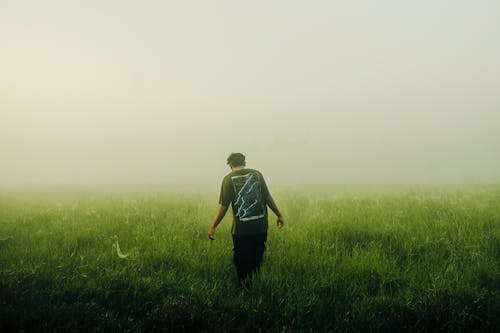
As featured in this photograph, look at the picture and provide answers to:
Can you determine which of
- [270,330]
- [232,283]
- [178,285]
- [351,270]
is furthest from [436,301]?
[178,285]

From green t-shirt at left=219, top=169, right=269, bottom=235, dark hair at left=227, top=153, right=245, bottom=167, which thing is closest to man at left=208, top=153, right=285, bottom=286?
green t-shirt at left=219, top=169, right=269, bottom=235

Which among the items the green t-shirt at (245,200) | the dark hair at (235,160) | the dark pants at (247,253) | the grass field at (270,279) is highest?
the dark hair at (235,160)

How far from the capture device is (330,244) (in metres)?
7.48

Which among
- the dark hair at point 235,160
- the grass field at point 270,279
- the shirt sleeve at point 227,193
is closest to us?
the grass field at point 270,279

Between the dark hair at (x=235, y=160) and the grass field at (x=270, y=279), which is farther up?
the dark hair at (x=235, y=160)

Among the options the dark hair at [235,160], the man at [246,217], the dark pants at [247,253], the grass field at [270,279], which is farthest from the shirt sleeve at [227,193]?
the grass field at [270,279]

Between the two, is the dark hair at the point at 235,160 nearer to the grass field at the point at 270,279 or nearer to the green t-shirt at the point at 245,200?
the green t-shirt at the point at 245,200

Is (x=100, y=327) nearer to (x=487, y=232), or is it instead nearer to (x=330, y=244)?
(x=330, y=244)

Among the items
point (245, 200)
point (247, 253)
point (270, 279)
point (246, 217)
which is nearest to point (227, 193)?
point (245, 200)

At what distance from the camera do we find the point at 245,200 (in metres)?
5.60

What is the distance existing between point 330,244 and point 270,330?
360 cm

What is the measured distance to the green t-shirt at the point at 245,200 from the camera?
18.2 feet

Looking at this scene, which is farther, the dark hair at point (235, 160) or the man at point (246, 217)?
the dark hair at point (235, 160)

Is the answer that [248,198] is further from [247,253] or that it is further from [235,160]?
[247,253]
